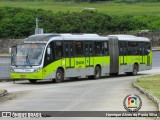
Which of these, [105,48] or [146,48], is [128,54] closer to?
[105,48]

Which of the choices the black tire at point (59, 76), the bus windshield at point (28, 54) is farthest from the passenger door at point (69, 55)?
the bus windshield at point (28, 54)

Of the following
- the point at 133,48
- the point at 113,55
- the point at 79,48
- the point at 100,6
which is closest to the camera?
the point at 79,48

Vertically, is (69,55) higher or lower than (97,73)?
higher

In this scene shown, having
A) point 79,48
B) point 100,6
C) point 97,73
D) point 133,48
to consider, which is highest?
point 100,6

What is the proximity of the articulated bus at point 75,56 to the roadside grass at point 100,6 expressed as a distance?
60.9 meters

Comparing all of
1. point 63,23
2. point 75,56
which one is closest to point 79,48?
point 75,56

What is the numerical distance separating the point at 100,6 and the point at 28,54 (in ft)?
281

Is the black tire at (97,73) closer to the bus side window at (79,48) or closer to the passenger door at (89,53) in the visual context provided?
the passenger door at (89,53)

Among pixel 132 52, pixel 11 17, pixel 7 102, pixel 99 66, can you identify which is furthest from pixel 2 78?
pixel 11 17

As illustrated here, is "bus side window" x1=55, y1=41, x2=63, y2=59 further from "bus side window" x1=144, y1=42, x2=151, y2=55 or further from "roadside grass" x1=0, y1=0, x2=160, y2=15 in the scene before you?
"roadside grass" x1=0, y1=0, x2=160, y2=15

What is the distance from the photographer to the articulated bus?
35531 millimetres

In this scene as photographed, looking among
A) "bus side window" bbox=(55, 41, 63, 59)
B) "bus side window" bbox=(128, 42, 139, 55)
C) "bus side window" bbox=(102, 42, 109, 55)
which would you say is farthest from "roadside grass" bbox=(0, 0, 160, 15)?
"bus side window" bbox=(55, 41, 63, 59)

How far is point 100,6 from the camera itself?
120m

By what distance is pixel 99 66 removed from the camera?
42.1 m
